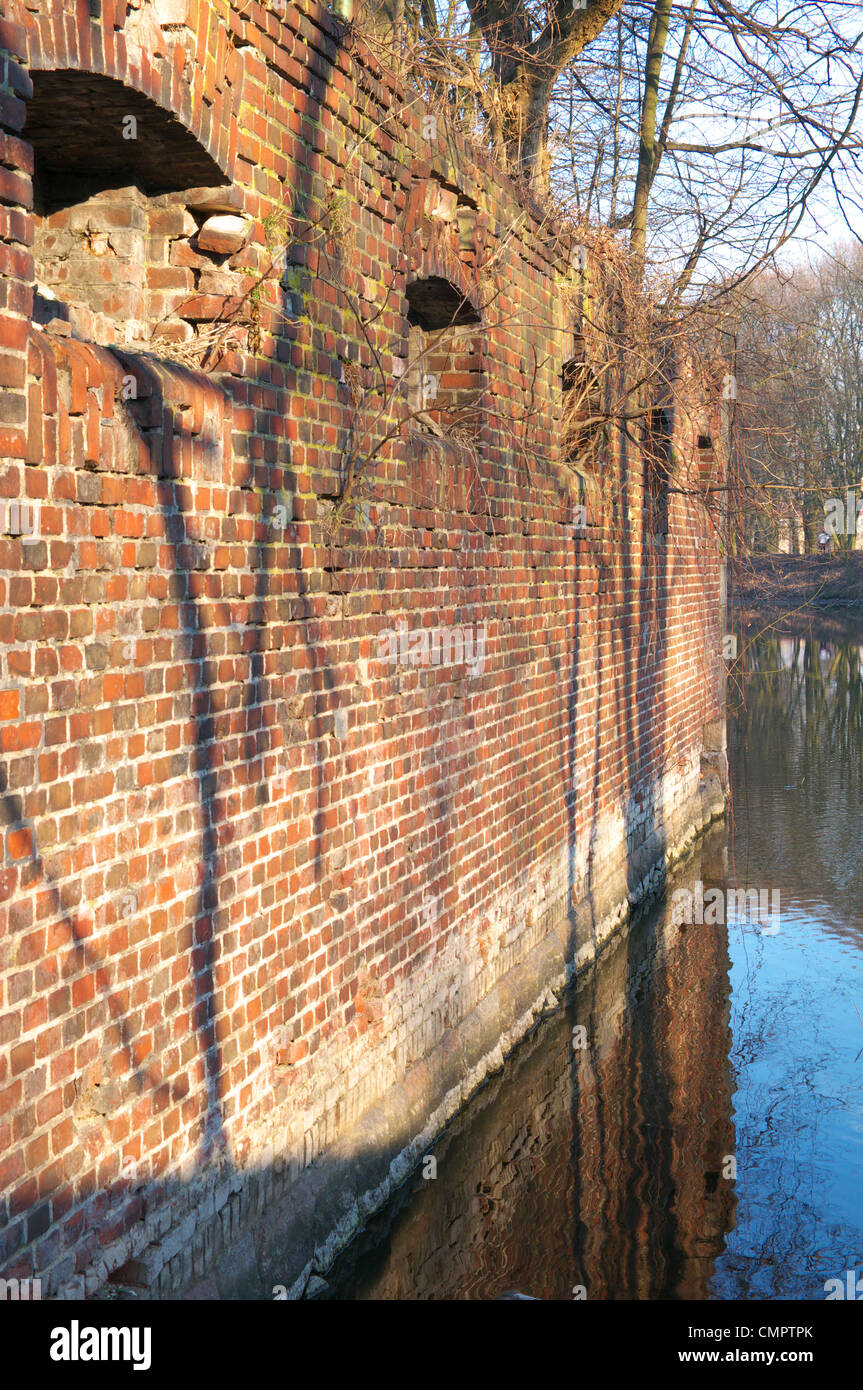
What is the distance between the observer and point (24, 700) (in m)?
2.94

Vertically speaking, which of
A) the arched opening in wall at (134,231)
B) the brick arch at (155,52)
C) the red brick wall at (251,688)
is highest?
the brick arch at (155,52)

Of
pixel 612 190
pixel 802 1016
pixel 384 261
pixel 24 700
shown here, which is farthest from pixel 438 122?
pixel 612 190

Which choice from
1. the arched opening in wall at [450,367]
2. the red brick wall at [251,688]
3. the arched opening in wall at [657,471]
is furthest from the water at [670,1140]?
the arched opening in wall at [657,471]

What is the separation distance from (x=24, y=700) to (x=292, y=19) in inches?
108

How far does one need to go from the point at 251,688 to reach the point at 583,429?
579 cm

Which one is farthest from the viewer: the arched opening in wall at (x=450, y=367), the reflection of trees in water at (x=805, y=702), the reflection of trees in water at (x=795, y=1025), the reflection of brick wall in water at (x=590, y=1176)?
the reflection of trees in water at (x=805, y=702)

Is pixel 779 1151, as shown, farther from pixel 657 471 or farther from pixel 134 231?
pixel 657 471

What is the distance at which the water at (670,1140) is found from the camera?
5.02 m

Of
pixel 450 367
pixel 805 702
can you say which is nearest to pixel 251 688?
pixel 450 367

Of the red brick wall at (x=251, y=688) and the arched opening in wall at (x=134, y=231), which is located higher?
the arched opening in wall at (x=134, y=231)

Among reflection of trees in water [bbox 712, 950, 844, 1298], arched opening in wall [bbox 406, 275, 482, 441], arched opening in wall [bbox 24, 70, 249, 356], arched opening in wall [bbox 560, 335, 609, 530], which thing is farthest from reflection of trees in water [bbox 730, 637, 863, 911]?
arched opening in wall [bbox 24, 70, 249, 356]

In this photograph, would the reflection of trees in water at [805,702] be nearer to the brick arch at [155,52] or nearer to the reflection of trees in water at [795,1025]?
the reflection of trees in water at [795,1025]

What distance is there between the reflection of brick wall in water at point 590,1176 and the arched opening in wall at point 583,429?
11.2 feet

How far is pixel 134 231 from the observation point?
4109mm
